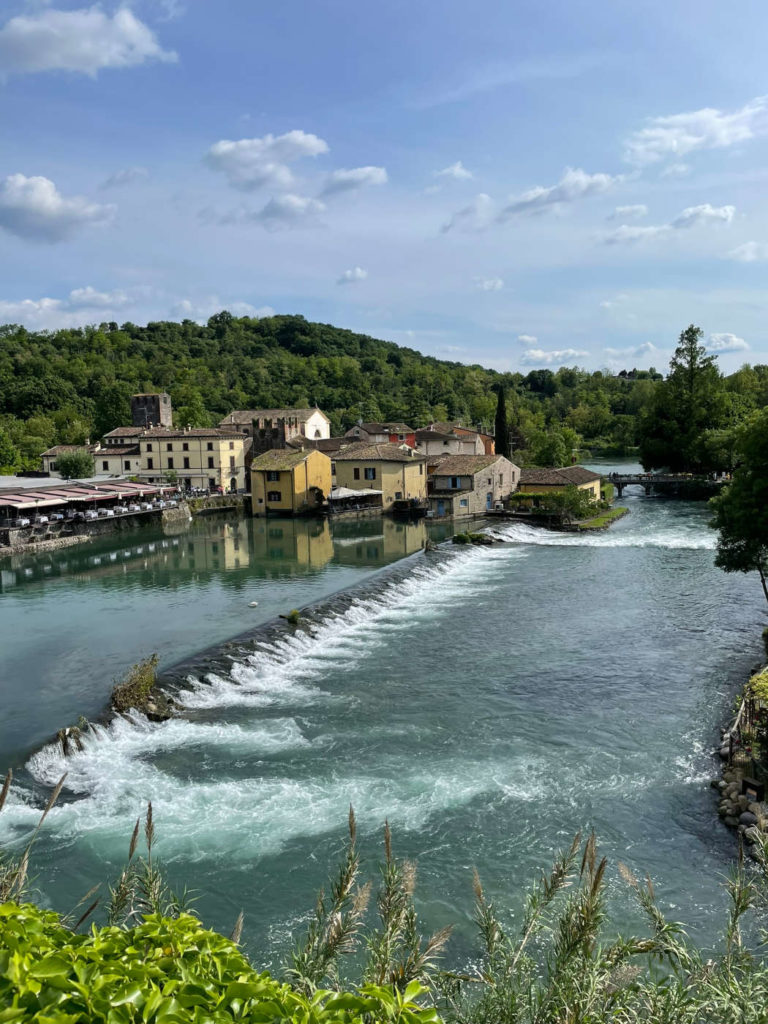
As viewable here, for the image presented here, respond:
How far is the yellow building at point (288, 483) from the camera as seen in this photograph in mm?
56812

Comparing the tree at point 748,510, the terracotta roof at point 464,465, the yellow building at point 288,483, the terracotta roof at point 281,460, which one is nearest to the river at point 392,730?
the tree at point 748,510

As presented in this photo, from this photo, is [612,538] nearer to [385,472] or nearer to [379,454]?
[385,472]

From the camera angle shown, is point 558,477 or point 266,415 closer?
point 558,477

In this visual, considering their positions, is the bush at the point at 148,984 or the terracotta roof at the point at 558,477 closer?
the bush at the point at 148,984

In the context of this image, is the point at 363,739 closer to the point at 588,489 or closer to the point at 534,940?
the point at 534,940

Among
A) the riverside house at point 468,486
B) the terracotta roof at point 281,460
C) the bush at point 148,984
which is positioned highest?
the terracotta roof at point 281,460

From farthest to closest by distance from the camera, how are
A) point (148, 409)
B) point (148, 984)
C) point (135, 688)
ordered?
point (148, 409), point (135, 688), point (148, 984)

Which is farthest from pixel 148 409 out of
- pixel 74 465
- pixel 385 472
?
pixel 385 472

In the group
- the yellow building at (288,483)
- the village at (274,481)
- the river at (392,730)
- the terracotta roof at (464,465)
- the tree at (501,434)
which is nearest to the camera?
the river at (392,730)

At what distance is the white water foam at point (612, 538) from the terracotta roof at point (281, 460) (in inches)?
671

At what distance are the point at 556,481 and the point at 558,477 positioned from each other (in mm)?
457

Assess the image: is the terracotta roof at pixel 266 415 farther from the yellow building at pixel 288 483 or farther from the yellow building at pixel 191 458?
the yellow building at pixel 288 483

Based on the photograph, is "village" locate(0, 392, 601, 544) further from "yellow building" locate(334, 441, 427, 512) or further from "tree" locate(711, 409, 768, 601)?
"tree" locate(711, 409, 768, 601)

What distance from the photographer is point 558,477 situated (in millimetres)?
55125
